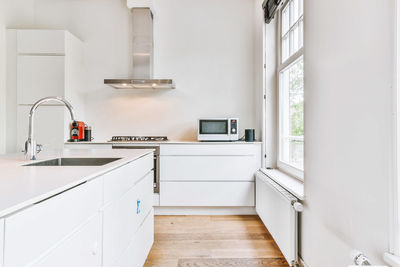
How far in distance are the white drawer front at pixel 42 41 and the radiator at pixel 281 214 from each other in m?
2.89

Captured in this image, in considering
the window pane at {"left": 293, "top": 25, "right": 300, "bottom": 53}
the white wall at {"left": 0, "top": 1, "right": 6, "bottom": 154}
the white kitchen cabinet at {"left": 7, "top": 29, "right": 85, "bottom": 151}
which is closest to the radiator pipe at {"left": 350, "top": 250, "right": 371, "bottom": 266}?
the window pane at {"left": 293, "top": 25, "right": 300, "bottom": 53}

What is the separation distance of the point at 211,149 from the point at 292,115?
102 cm

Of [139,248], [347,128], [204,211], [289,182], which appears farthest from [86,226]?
[204,211]

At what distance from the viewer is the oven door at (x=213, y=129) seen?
122 inches

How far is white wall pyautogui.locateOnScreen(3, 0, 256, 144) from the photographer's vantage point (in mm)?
3482

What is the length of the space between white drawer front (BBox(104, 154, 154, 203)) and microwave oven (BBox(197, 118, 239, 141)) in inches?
51.3

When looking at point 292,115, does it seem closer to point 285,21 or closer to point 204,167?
point 285,21

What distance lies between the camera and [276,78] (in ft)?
9.68

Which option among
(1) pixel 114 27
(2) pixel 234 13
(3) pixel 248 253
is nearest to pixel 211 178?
(3) pixel 248 253

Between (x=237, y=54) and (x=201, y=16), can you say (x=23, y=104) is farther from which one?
(x=237, y=54)

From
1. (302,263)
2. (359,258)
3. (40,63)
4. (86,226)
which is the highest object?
(40,63)

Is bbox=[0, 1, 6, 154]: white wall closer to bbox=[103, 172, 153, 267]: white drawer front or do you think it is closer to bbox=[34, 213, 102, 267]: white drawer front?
bbox=[103, 172, 153, 267]: white drawer front

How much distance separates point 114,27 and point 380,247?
149 inches

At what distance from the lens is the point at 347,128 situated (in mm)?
1154
